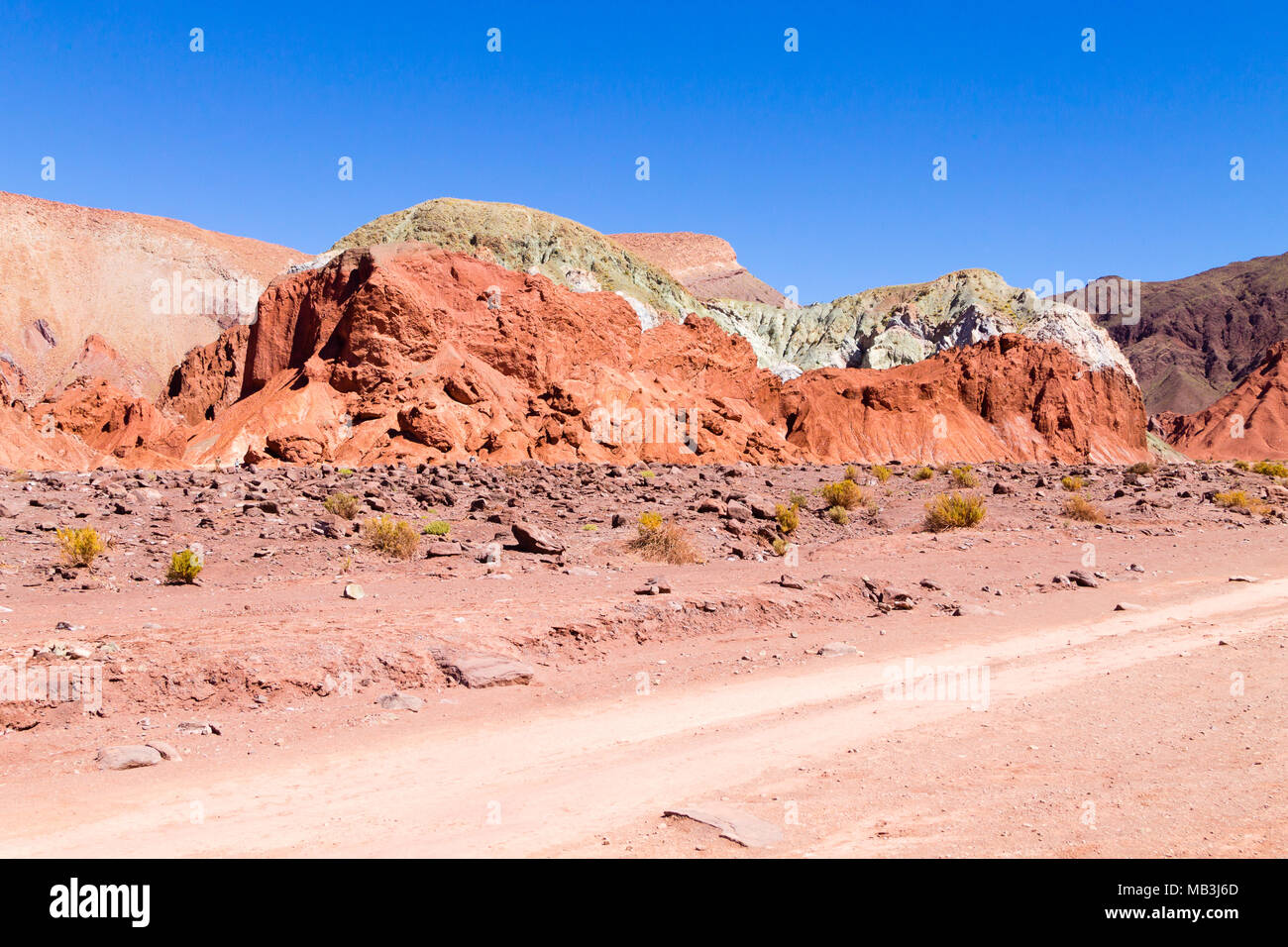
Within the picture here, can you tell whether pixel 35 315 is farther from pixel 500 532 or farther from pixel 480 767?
pixel 480 767

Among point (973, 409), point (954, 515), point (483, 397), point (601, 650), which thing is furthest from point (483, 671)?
point (973, 409)

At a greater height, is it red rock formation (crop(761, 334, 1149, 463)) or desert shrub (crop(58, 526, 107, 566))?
red rock formation (crop(761, 334, 1149, 463))

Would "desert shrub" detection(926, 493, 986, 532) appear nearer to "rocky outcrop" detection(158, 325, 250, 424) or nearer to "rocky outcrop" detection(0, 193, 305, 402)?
"rocky outcrop" detection(158, 325, 250, 424)

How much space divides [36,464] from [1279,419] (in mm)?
115521

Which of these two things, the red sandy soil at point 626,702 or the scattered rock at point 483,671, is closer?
the red sandy soil at point 626,702

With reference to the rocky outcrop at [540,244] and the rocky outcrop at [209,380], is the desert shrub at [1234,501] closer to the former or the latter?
the rocky outcrop at [540,244]

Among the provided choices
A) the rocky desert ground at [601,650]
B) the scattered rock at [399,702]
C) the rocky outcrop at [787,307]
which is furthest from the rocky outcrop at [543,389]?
the scattered rock at [399,702]

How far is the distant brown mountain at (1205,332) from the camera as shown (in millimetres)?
138875

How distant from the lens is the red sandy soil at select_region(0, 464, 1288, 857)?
16.7 ft

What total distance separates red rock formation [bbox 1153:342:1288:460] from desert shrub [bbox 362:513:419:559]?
332 feet

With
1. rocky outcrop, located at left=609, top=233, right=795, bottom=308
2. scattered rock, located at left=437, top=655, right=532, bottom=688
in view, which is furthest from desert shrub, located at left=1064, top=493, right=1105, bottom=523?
rocky outcrop, located at left=609, top=233, right=795, bottom=308

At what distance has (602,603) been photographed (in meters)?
10.8

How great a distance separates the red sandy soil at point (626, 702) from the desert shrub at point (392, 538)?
10.0 inches
